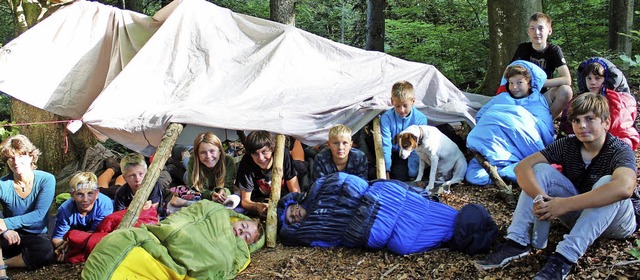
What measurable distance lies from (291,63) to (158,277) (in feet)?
9.74

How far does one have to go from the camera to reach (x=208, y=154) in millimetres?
4809

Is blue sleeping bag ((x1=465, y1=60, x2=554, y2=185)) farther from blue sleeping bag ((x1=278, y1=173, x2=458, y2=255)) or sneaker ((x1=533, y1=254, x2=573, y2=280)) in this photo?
sneaker ((x1=533, y1=254, x2=573, y2=280))

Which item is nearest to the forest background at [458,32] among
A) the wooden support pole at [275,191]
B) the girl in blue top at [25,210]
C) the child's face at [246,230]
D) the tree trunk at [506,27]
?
the tree trunk at [506,27]

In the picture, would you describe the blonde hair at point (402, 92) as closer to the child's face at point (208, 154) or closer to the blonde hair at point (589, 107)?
the child's face at point (208, 154)

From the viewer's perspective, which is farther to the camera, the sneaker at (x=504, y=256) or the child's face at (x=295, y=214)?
the child's face at (x=295, y=214)

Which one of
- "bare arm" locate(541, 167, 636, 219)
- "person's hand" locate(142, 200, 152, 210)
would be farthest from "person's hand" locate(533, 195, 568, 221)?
"person's hand" locate(142, 200, 152, 210)

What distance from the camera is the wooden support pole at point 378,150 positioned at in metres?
5.00

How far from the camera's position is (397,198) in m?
3.85

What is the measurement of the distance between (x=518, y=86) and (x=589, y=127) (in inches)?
72.6

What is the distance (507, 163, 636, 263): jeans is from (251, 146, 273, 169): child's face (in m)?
2.21

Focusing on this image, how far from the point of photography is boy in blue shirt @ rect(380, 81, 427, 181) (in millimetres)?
5039

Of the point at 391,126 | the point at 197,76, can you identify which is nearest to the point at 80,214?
the point at 197,76

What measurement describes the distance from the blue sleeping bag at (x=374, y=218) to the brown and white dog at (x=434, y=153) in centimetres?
98

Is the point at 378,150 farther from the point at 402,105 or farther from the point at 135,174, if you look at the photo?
the point at 135,174
